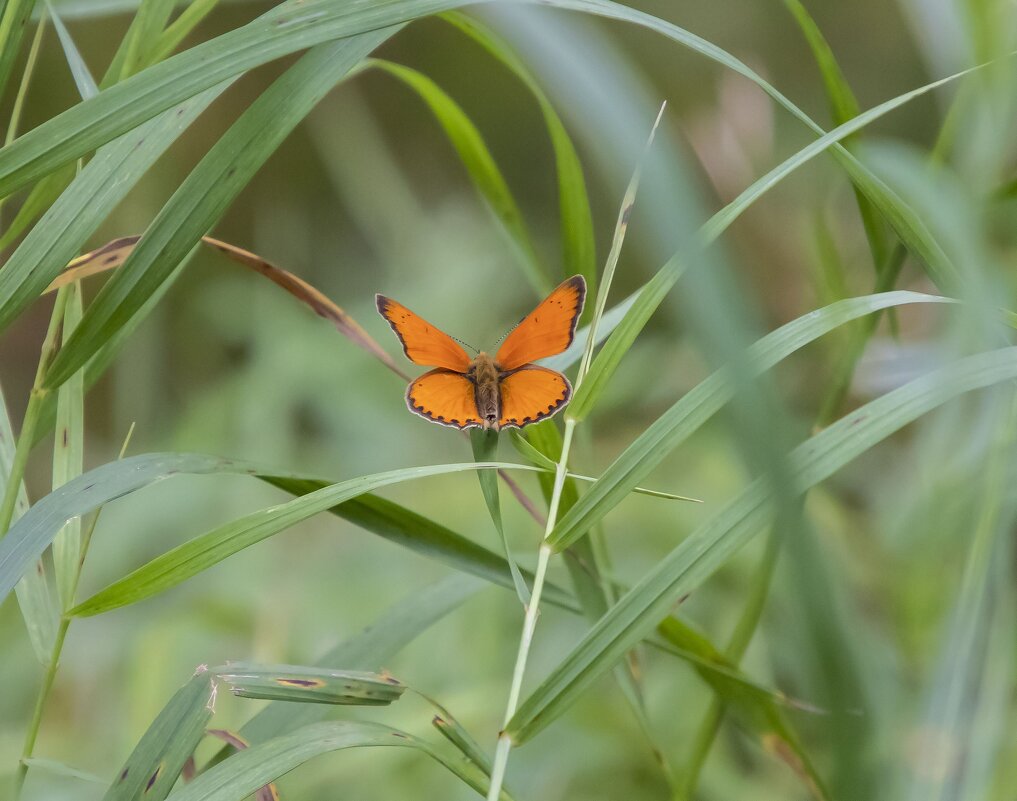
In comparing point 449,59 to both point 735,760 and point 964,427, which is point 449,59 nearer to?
point 964,427

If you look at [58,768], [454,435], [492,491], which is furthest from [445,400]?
[454,435]

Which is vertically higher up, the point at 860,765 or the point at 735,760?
the point at 735,760

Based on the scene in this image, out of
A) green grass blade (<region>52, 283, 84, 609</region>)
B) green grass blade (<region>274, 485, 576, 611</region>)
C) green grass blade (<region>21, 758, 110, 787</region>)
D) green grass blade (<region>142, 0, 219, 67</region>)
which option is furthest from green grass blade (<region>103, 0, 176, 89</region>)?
green grass blade (<region>21, 758, 110, 787</region>)

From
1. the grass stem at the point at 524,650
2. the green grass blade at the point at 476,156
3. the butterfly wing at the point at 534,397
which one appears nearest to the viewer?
the grass stem at the point at 524,650

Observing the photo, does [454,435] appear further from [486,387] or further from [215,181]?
[215,181]

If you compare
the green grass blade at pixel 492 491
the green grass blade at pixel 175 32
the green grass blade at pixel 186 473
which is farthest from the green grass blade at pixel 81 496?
the green grass blade at pixel 175 32

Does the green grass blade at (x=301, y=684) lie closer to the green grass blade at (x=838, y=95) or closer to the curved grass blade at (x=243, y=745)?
the curved grass blade at (x=243, y=745)

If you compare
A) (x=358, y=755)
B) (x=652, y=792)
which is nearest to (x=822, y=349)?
(x=652, y=792)
